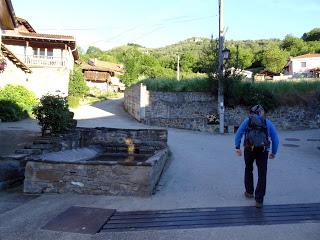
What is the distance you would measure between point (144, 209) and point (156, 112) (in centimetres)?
1724

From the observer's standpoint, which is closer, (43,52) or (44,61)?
(44,61)

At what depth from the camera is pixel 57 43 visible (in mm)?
37031

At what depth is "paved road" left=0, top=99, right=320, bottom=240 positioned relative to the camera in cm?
520

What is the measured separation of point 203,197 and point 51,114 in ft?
18.3

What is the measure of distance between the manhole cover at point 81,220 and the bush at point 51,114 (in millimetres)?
5150

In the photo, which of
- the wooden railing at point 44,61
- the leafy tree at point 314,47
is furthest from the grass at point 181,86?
the leafy tree at point 314,47

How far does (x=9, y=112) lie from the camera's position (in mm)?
21422

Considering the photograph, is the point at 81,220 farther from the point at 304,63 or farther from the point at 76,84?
the point at 304,63

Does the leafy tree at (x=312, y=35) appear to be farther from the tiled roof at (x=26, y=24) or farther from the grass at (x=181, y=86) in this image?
the grass at (x=181, y=86)

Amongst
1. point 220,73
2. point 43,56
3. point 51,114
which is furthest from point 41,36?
point 51,114

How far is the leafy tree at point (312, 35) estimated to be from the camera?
297 feet

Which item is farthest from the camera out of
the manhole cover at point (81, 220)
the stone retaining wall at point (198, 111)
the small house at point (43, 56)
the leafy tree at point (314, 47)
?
the leafy tree at point (314, 47)

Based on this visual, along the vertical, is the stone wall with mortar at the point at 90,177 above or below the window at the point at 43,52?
below

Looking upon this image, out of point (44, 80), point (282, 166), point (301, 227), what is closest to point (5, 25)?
point (282, 166)
